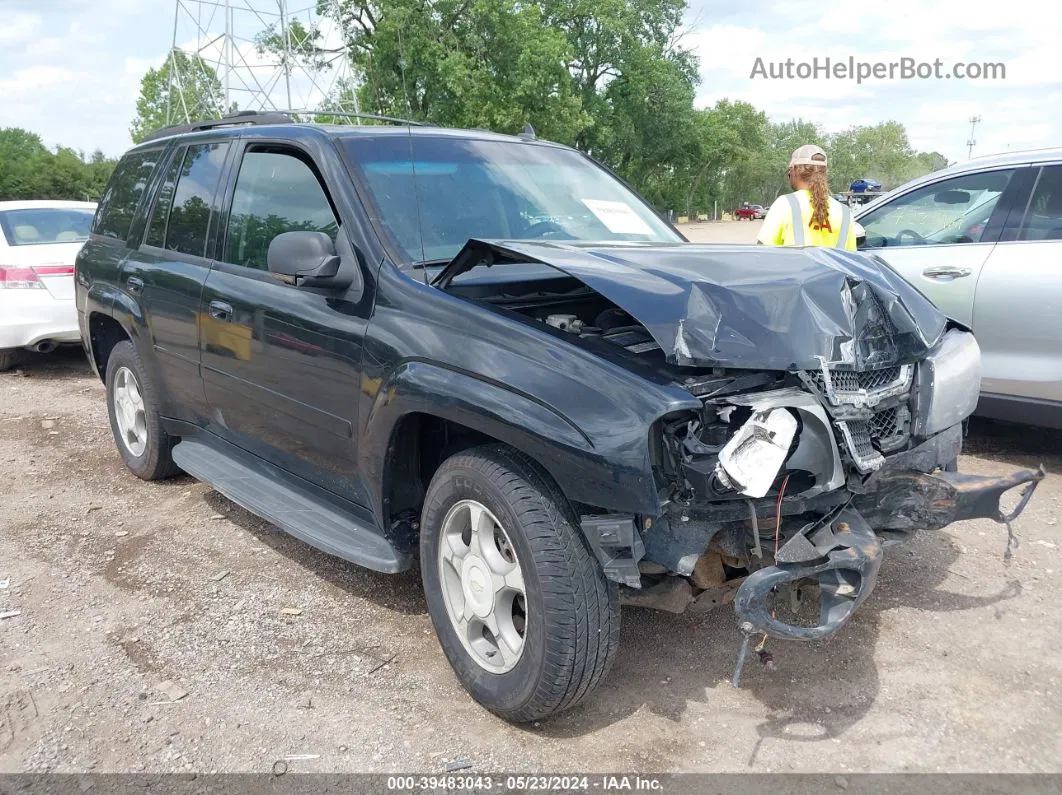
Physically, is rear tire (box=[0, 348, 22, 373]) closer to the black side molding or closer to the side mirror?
the black side molding

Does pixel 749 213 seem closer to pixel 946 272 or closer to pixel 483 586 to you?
pixel 946 272

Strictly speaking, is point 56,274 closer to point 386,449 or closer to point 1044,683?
point 386,449

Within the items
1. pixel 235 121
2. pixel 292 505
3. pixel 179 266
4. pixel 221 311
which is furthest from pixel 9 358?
pixel 292 505

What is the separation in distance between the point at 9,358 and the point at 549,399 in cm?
846

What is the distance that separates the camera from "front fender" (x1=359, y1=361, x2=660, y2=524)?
2.44m

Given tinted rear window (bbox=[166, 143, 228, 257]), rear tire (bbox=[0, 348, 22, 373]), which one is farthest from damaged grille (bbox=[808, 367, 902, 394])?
rear tire (bbox=[0, 348, 22, 373])

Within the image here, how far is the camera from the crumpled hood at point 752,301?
8.37ft

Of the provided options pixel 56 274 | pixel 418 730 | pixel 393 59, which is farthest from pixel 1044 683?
pixel 393 59

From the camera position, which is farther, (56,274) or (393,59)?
(393,59)

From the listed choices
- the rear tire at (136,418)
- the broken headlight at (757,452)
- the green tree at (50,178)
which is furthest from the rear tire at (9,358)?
the green tree at (50,178)

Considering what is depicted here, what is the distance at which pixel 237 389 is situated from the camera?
4.01 meters

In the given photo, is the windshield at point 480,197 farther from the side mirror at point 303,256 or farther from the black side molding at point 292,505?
the black side molding at point 292,505

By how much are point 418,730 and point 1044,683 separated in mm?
2193

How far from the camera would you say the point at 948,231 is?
5.57 metres
